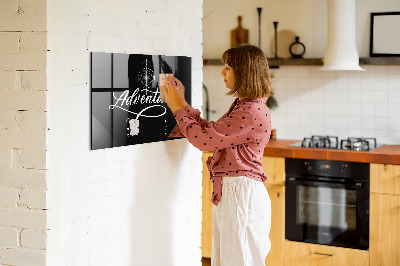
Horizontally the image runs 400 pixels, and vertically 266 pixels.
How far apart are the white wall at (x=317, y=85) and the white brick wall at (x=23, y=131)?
3.10m

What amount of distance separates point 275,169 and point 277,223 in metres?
0.41

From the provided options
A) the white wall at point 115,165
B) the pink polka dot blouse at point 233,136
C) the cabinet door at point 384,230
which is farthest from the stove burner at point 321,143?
the pink polka dot blouse at point 233,136

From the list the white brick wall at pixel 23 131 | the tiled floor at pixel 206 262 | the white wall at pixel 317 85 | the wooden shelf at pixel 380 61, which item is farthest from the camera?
the tiled floor at pixel 206 262

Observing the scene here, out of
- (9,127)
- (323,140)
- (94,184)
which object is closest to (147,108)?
(94,184)

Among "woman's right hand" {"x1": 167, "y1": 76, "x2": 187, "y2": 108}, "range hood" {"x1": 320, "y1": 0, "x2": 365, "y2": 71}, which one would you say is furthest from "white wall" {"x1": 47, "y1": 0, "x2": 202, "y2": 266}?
"range hood" {"x1": 320, "y1": 0, "x2": 365, "y2": 71}

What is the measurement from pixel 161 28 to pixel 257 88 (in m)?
0.57

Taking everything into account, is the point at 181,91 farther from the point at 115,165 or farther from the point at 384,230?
the point at 384,230

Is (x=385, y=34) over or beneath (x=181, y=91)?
over

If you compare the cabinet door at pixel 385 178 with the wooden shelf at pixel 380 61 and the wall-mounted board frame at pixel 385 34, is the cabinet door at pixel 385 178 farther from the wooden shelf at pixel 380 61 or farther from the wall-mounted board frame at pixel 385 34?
the wall-mounted board frame at pixel 385 34

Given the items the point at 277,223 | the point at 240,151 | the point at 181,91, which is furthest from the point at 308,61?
the point at 240,151

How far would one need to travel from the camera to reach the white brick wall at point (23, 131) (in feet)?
7.47

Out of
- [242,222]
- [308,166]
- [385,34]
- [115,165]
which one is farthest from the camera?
[385,34]

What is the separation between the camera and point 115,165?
2.66m

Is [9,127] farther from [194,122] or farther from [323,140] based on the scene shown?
[323,140]
